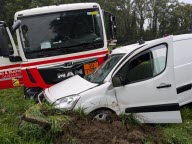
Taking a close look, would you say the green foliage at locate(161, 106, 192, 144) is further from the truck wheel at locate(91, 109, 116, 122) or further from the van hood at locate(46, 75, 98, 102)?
the van hood at locate(46, 75, 98, 102)

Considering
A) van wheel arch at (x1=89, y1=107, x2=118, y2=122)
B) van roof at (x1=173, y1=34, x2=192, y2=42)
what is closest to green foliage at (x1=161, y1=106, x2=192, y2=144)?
van wheel arch at (x1=89, y1=107, x2=118, y2=122)

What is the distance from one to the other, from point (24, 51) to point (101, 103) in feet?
10.5

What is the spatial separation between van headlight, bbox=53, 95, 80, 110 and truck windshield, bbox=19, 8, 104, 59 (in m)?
2.63

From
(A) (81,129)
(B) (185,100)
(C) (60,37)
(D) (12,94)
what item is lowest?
(D) (12,94)

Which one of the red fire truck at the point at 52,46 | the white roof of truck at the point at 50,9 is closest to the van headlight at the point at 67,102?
the red fire truck at the point at 52,46

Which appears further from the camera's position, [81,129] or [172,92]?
[172,92]

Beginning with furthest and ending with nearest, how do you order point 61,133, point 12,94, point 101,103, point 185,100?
point 12,94 < point 185,100 < point 101,103 < point 61,133

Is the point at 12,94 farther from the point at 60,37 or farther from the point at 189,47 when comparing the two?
the point at 189,47

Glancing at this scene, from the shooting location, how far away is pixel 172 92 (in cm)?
595

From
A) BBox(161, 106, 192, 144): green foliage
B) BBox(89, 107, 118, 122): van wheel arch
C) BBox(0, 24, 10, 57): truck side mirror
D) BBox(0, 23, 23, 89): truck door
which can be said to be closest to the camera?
BBox(161, 106, 192, 144): green foliage

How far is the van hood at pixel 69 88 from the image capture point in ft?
19.8

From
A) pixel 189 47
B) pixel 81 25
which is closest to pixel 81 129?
pixel 189 47

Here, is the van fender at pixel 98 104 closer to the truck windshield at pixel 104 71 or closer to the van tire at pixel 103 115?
the van tire at pixel 103 115

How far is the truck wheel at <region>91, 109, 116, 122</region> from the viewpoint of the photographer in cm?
584
